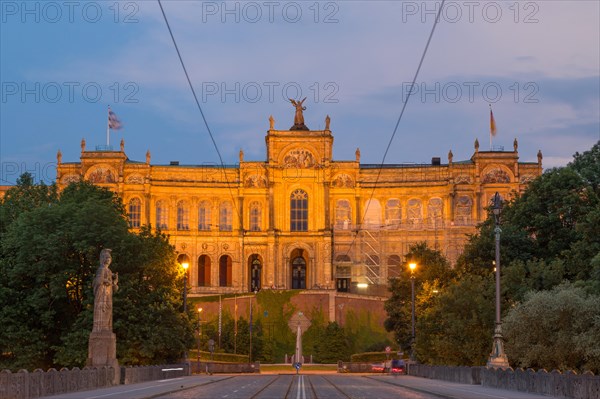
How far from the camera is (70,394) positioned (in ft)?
131

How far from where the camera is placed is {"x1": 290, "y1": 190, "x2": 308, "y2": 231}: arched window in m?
145

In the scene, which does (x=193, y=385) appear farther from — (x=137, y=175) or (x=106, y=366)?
(x=137, y=175)

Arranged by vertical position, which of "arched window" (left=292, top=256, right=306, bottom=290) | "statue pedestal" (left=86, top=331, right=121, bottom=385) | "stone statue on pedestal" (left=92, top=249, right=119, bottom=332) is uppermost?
"arched window" (left=292, top=256, right=306, bottom=290)

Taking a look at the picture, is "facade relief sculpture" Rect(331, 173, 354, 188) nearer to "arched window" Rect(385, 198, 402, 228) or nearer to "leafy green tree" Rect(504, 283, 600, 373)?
"arched window" Rect(385, 198, 402, 228)

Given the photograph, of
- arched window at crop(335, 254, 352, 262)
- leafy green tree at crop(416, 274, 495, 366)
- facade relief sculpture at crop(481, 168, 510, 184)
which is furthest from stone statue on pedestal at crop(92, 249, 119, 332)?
facade relief sculpture at crop(481, 168, 510, 184)

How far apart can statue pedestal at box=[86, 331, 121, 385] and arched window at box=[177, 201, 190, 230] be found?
9036cm

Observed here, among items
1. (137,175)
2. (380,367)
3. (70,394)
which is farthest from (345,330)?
(70,394)

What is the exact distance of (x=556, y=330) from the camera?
Result: 5606cm

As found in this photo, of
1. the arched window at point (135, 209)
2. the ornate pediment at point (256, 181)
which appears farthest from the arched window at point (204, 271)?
the ornate pediment at point (256, 181)

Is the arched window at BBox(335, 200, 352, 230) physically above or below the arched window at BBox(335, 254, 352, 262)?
Result: above

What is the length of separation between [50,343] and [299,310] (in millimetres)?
64139

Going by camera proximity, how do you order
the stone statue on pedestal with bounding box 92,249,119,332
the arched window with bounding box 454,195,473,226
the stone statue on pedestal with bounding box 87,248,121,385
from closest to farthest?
the stone statue on pedestal with bounding box 87,248,121,385 → the stone statue on pedestal with bounding box 92,249,119,332 → the arched window with bounding box 454,195,473,226

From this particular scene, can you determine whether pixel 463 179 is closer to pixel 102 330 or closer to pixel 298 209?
pixel 298 209

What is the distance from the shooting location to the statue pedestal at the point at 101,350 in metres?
52.5
